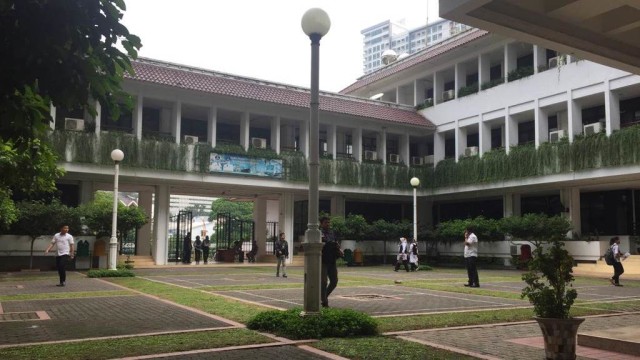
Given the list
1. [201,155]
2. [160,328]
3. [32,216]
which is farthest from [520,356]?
[201,155]

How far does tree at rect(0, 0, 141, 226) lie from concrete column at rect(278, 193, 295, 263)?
83.0ft

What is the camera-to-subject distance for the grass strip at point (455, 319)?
8547 millimetres

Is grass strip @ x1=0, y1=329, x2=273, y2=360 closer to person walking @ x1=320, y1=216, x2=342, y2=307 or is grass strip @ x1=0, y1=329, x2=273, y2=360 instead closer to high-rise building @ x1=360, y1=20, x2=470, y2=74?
person walking @ x1=320, y1=216, x2=342, y2=307

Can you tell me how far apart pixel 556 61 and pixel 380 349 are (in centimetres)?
2297

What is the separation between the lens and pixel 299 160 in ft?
96.1

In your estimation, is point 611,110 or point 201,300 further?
point 611,110

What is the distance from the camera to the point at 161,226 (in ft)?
89.0

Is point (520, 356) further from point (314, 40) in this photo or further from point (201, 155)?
point (201, 155)

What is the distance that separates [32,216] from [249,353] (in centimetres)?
1814

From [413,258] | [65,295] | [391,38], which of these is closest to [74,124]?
[65,295]

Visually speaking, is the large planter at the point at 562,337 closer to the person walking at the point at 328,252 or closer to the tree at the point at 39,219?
the person walking at the point at 328,252

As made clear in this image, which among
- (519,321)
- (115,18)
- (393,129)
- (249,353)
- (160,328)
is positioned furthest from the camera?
(393,129)

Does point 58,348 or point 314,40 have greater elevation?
point 314,40

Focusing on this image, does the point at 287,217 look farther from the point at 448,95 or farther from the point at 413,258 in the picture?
the point at 448,95
